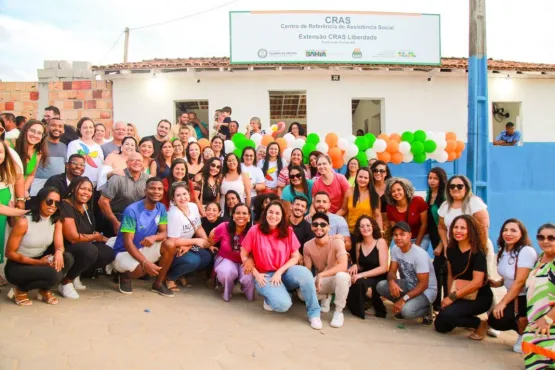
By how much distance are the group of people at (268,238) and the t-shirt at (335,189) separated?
0.01 m

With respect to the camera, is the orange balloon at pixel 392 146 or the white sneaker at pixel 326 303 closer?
the white sneaker at pixel 326 303

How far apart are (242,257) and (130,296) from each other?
4.11 feet

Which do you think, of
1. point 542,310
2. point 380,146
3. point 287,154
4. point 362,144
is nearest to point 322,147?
point 287,154

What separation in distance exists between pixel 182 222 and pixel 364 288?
2.00 metres

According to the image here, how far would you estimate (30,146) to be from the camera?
15.8 ft

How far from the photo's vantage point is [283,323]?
13.6ft

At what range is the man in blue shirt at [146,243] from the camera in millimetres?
4609

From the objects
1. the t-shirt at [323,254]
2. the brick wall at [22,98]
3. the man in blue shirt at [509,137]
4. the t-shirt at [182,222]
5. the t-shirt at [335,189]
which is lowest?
the t-shirt at [323,254]

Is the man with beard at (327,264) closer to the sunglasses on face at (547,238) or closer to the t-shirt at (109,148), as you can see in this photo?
the sunglasses on face at (547,238)

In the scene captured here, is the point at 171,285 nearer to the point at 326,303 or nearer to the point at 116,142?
the point at 326,303

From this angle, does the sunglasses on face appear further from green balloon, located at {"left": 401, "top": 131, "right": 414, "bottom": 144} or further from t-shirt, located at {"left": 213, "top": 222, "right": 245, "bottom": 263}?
green balloon, located at {"left": 401, "top": 131, "right": 414, "bottom": 144}

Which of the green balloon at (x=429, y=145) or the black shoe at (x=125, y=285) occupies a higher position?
the green balloon at (x=429, y=145)

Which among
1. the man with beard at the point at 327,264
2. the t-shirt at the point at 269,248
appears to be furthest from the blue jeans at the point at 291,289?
the man with beard at the point at 327,264


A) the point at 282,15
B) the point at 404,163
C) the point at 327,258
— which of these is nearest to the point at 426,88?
the point at 282,15
